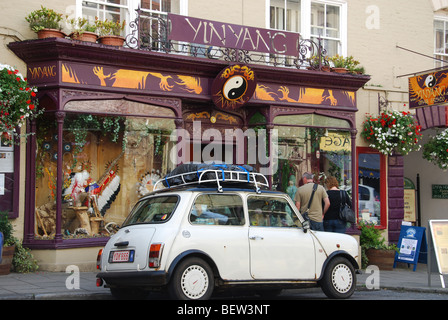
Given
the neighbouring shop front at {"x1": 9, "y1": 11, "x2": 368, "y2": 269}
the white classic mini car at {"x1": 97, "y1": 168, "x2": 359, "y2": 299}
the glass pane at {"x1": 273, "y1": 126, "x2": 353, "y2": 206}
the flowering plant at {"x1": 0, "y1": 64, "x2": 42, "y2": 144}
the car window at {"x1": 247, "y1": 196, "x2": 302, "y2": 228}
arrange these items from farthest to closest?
the glass pane at {"x1": 273, "y1": 126, "x2": 353, "y2": 206}, the neighbouring shop front at {"x1": 9, "y1": 11, "x2": 368, "y2": 269}, the flowering plant at {"x1": 0, "y1": 64, "x2": 42, "y2": 144}, the car window at {"x1": 247, "y1": 196, "x2": 302, "y2": 228}, the white classic mini car at {"x1": 97, "y1": 168, "x2": 359, "y2": 299}

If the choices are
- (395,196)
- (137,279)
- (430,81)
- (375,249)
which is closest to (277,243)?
(137,279)

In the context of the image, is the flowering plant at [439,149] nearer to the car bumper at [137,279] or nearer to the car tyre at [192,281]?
the car tyre at [192,281]

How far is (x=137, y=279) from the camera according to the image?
26.5ft

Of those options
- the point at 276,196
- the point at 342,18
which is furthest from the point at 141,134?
the point at 342,18

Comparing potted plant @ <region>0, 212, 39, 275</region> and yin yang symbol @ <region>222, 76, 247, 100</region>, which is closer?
potted plant @ <region>0, 212, 39, 275</region>

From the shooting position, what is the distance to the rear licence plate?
8305 mm

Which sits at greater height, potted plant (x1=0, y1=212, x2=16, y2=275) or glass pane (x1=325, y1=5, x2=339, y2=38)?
glass pane (x1=325, y1=5, x2=339, y2=38)

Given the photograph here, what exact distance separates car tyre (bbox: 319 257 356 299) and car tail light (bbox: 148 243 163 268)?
2696mm

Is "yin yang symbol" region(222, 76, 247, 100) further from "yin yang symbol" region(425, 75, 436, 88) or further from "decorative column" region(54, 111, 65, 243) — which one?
"yin yang symbol" region(425, 75, 436, 88)

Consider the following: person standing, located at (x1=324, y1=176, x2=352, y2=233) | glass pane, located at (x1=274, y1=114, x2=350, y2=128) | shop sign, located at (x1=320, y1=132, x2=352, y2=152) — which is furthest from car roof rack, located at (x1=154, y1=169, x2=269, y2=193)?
shop sign, located at (x1=320, y1=132, x2=352, y2=152)
